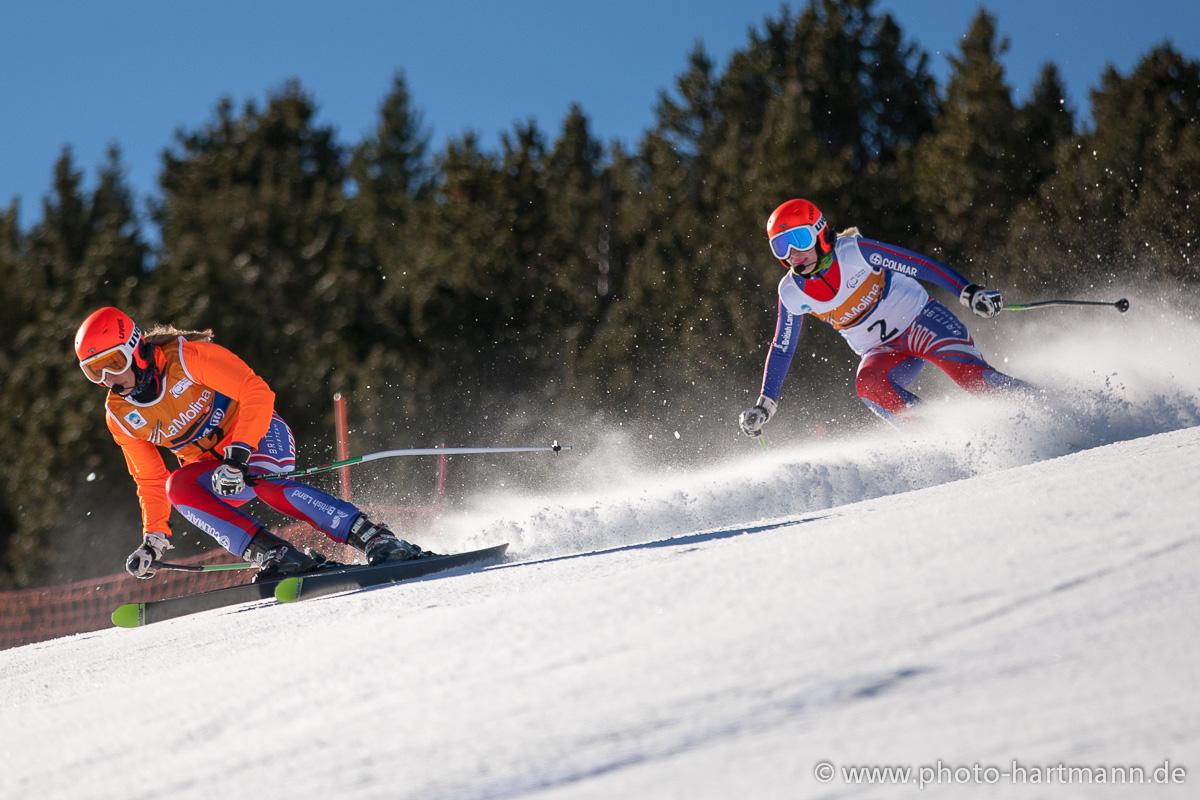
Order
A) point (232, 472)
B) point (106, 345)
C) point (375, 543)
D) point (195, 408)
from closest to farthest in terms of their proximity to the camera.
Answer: point (232, 472) < point (106, 345) < point (375, 543) < point (195, 408)

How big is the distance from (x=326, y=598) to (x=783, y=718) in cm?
352

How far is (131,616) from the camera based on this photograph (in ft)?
21.5

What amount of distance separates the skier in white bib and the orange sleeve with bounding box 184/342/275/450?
2.49m

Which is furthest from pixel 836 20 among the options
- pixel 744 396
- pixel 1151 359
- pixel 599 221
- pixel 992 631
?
pixel 992 631

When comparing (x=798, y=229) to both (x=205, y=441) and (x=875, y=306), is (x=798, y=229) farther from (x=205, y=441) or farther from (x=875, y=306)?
(x=205, y=441)

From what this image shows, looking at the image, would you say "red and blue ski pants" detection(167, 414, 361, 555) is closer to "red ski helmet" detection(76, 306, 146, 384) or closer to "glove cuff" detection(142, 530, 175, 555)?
"glove cuff" detection(142, 530, 175, 555)

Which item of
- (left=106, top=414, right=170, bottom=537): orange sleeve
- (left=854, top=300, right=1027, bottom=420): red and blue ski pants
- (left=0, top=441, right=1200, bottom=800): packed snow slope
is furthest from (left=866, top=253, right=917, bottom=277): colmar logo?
(left=106, top=414, right=170, bottom=537): orange sleeve

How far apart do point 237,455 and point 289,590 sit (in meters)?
0.65

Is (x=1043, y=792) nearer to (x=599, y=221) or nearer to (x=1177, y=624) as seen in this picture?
(x=1177, y=624)

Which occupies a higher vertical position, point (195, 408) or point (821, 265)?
point (821, 265)

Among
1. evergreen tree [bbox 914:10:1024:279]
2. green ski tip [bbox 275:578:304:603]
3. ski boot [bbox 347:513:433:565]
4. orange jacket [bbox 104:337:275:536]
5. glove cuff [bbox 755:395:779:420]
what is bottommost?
green ski tip [bbox 275:578:304:603]

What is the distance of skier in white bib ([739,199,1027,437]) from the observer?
705cm

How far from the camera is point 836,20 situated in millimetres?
24734

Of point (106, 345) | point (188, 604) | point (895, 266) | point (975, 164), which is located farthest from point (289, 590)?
point (975, 164)
